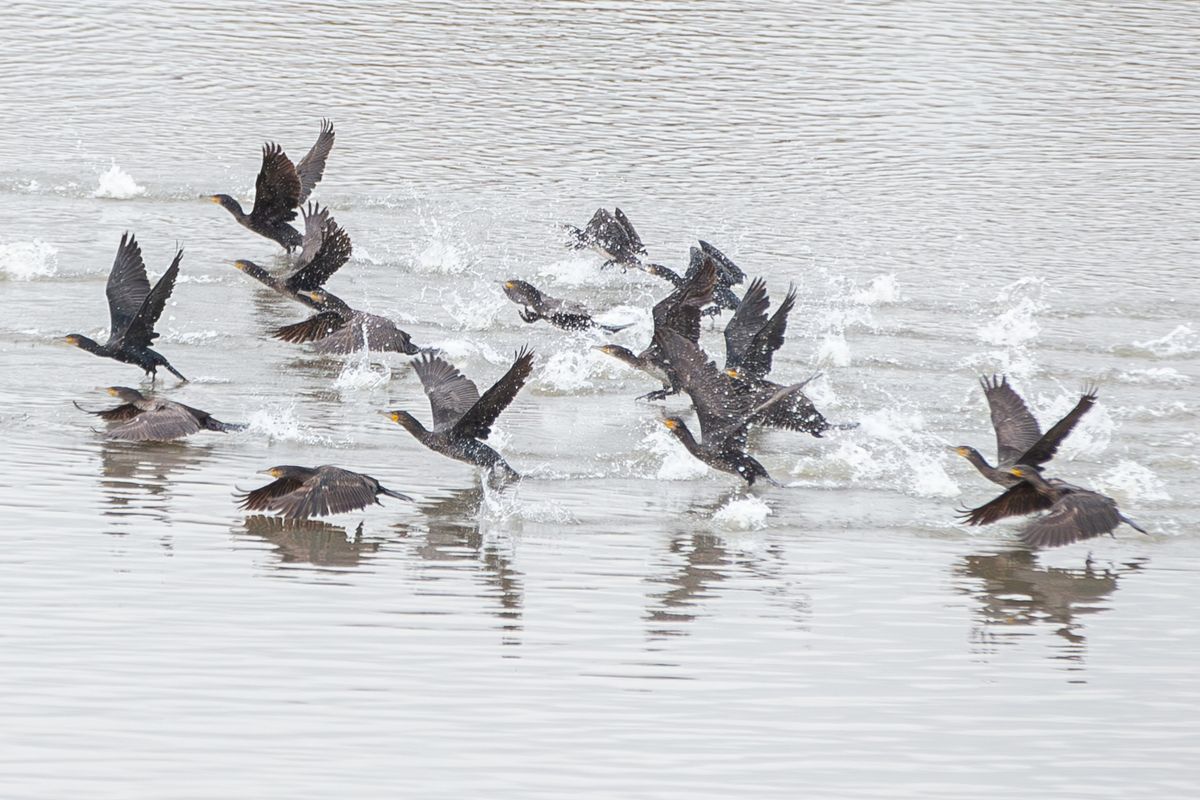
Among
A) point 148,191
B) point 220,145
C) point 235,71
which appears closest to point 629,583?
point 148,191

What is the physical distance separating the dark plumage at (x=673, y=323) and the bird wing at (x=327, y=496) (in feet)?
7.88

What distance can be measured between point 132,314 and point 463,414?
328 cm

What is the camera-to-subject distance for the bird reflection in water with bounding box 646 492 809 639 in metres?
7.88

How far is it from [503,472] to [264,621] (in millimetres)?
3010

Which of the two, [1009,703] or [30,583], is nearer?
[1009,703]

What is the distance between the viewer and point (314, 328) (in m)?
13.3

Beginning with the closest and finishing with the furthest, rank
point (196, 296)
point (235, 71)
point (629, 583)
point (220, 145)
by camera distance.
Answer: point (629, 583)
point (196, 296)
point (220, 145)
point (235, 71)

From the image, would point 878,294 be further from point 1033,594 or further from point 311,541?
point 311,541

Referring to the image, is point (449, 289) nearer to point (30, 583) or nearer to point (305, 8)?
point (30, 583)

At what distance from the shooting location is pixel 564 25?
25391 millimetres

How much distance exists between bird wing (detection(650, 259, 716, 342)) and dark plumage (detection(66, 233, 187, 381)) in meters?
3.36

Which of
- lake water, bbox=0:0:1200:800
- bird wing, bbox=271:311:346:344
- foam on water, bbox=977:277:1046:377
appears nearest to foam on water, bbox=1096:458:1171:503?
lake water, bbox=0:0:1200:800

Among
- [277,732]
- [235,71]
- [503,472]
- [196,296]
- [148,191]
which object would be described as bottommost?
[277,732]

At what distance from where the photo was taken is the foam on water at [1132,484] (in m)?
10.5
